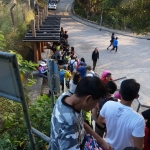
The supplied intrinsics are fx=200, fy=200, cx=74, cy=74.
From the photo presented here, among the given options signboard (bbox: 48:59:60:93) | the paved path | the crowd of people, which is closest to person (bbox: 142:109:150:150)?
the crowd of people

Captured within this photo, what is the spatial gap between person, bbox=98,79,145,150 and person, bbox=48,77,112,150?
88cm

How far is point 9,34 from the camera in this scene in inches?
386

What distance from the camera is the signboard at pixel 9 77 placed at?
1.67 m

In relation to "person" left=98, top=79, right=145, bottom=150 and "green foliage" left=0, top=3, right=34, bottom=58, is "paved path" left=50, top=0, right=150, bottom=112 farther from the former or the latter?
"person" left=98, top=79, right=145, bottom=150

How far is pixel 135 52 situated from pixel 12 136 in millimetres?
13897

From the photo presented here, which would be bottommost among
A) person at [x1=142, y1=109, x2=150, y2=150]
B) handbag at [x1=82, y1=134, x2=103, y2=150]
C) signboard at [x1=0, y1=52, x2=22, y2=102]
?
person at [x1=142, y1=109, x2=150, y2=150]

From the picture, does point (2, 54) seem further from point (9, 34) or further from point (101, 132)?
point (9, 34)

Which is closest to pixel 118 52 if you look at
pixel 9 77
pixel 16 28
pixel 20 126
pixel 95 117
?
pixel 16 28

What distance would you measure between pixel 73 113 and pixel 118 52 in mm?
14420

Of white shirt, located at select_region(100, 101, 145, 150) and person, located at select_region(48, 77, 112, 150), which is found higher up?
person, located at select_region(48, 77, 112, 150)

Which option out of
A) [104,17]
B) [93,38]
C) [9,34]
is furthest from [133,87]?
[104,17]

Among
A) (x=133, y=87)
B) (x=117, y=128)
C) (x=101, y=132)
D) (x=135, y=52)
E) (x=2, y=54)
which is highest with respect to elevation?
(x=2, y=54)

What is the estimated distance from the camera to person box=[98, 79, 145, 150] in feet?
8.18

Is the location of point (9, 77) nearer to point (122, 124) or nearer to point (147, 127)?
point (122, 124)
